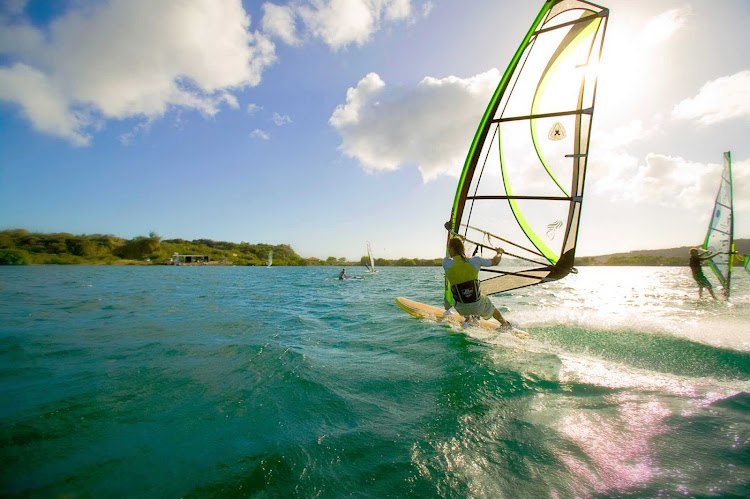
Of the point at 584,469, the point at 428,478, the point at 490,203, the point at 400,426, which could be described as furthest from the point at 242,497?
the point at 490,203

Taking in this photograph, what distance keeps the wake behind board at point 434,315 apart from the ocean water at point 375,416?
1065 millimetres

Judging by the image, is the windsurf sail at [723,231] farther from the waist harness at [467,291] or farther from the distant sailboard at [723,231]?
the waist harness at [467,291]

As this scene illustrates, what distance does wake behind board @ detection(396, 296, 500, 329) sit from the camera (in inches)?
257

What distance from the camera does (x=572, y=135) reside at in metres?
5.55

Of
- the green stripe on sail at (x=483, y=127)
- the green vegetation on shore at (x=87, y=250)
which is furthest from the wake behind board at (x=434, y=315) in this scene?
the green vegetation on shore at (x=87, y=250)

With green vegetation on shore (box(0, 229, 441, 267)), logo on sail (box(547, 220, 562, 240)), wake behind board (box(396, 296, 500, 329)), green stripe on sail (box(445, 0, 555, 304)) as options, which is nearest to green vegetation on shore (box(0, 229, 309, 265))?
green vegetation on shore (box(0, 229, 441, 267))

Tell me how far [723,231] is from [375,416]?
56.5 ft

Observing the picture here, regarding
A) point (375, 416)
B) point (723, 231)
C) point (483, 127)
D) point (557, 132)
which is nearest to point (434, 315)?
point (483, 127)

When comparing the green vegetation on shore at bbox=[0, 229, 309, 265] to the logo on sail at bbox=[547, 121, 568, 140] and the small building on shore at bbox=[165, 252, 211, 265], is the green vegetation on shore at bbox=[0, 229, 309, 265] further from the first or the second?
the logo on sail at bbox=[547, 121, 568, 140]

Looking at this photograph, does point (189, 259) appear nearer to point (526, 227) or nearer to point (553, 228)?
point (526, 227)

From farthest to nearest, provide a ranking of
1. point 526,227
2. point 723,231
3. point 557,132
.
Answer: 1. point 723,231
2. point 526,227
3. point 557,132

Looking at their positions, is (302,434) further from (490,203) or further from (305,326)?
(490,203)

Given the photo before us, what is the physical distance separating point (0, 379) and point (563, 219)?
8464 mm

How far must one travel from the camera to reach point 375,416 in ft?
8.86
